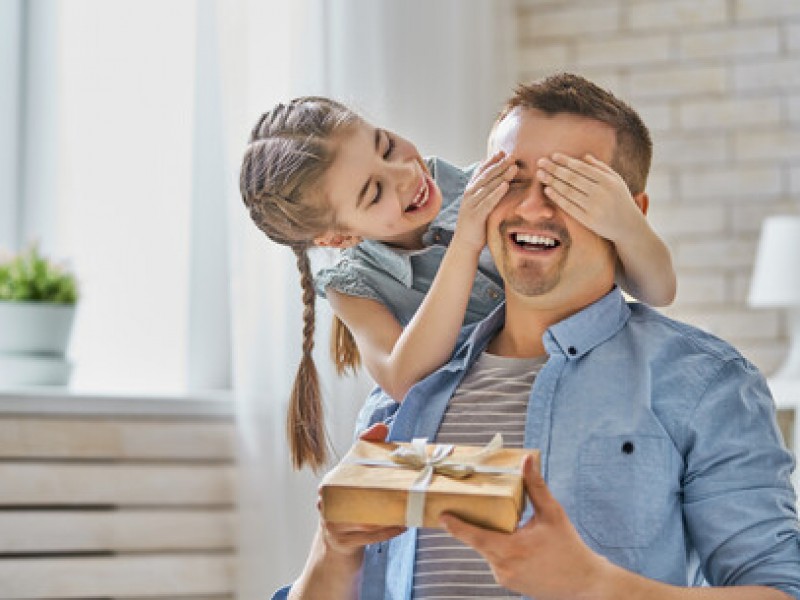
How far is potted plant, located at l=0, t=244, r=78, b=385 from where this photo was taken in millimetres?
3369

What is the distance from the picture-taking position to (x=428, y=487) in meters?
1.30

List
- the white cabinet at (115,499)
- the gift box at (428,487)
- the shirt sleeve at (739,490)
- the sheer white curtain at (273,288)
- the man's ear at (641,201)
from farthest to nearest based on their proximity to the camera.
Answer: the sheer white curtain at (273,288) → the white cabinet at (115,499) → the man's ear at (641,201) → the shirt sleeve at (739,490) → the gift box at (428,487)

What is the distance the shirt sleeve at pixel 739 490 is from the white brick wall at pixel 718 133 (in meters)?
2.73

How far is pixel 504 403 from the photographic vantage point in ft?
5.46

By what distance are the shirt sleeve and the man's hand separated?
0.19 metres

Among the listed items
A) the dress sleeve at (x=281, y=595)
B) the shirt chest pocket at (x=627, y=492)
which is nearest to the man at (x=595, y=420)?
the shirt chest pocket at (x=627, y=492)

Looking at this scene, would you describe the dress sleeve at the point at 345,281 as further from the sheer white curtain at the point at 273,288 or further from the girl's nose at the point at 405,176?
the sheer white curtain at the point at 273,288

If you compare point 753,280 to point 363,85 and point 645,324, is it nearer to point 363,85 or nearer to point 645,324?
point 363,85

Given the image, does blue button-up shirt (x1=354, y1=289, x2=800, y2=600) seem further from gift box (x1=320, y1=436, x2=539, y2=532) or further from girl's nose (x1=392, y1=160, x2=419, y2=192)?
girl's nose (x1=392, y1=160, x2=419, y2=192)

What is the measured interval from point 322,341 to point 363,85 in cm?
66

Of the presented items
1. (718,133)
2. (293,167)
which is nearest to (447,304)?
(293,167)

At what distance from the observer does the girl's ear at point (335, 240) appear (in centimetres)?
211

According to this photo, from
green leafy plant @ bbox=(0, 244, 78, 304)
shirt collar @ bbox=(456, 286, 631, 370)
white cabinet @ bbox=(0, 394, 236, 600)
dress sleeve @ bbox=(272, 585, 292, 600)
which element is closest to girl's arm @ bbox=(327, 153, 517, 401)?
shirt collar @ bbox=(456, 286, 631, 370)

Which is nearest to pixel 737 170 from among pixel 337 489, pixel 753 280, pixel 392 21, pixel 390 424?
pixel 753 280
